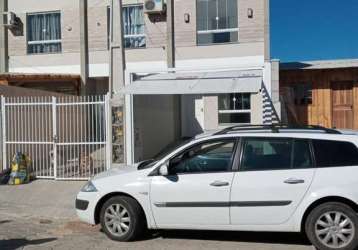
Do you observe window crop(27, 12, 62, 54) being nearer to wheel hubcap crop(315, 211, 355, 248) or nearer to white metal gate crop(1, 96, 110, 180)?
white metal gate crop(1, 96, 110, 180)

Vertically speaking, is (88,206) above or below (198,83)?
below

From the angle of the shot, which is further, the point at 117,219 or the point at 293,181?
the point at 117,219

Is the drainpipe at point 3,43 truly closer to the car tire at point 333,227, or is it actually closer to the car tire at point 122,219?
the car tire at point 122,219

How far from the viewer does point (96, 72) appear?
20188mm

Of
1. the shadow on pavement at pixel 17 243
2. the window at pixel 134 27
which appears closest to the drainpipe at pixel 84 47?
the window at pixel 134 27

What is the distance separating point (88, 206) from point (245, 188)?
89.7 inches

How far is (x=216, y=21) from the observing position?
19.3 m

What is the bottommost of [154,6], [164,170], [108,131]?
[164,170]

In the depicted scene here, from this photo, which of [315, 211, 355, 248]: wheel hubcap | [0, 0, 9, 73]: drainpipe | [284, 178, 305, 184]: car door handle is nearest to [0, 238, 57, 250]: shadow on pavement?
[284, 178, 305, 184]: car door handle

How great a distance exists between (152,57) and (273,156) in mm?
14000

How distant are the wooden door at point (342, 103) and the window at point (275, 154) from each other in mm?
10967

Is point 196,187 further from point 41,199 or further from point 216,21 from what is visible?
point 216,21

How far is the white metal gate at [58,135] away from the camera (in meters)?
12.0

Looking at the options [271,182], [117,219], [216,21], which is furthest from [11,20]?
[271,182]
